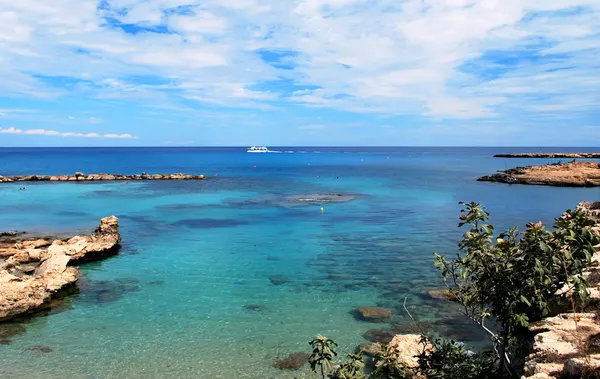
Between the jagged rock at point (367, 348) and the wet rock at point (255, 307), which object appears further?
the wet rock at point (255, 307)

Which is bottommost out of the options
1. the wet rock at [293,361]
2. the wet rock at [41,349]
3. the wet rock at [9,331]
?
the wet rock at [293,361]

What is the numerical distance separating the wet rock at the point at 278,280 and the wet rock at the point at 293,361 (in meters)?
7.03

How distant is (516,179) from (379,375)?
232 feet

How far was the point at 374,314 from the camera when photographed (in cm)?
1744

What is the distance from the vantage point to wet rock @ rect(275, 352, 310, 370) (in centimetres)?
1374

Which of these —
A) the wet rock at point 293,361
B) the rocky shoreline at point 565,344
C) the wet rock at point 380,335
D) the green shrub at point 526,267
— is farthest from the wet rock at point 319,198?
the green shrub at point 526,267

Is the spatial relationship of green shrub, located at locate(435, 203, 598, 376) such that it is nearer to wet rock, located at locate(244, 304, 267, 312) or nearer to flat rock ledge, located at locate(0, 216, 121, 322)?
wet rock, located at locate(244, 304, 267, 312)

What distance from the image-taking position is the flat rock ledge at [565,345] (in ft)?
25.9

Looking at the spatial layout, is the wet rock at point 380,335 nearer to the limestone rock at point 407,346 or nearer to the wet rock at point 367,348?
the wet rock at point 367,348

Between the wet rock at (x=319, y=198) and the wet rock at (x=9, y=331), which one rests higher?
the wet rock at (x=319, y=198)

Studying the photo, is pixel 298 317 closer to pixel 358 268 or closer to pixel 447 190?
pixel 358 268

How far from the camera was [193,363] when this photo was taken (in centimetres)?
1402

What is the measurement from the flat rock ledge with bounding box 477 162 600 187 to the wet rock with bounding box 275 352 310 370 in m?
63.5

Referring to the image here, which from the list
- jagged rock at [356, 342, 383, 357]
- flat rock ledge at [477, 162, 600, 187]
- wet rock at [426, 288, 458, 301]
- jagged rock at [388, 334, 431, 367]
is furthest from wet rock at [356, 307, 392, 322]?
flat rock ledge at [477, 162, 600, 187]
